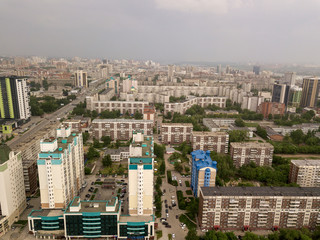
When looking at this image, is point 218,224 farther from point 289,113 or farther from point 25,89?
point 289,113

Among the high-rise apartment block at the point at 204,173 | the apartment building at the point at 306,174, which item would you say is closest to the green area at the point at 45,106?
the high-rise apartment block at the point at 204,173

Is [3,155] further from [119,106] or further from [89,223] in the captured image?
[119,106]

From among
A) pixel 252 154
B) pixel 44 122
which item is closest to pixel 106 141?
pixel 44 122

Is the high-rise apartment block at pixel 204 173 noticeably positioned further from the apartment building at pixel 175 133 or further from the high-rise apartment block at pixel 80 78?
the high-rise apartment block at pixel 80 78

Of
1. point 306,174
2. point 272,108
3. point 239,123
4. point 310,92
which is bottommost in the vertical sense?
point 239,123

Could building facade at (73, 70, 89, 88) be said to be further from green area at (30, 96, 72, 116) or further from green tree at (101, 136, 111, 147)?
green tree at (101, 136, 111, 147)

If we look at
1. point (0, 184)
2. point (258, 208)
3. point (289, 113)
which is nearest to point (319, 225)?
point (258, 208)
